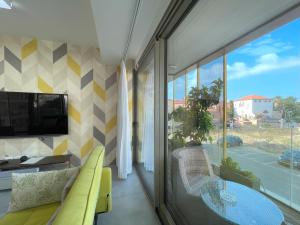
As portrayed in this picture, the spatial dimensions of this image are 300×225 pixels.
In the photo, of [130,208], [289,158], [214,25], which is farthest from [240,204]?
[130,208]

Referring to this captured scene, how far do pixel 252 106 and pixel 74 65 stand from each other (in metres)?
3.71

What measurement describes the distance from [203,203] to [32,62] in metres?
3.90

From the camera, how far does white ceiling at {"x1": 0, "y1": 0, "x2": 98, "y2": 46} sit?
2301 millimetres

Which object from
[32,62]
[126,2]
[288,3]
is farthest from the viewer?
[32,62]

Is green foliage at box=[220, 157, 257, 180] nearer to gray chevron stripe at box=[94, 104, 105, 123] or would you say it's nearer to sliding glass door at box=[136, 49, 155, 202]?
sliding glass door at box=[136, 49, 155, 202]

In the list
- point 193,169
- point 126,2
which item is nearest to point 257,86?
point 193,169

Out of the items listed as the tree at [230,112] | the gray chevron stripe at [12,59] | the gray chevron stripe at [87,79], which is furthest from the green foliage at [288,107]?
the gray chevron stripe at [12,59]

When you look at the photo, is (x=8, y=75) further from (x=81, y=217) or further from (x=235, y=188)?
(x=235, y=188)

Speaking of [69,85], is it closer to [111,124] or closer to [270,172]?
[111,124]

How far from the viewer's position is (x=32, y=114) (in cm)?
323

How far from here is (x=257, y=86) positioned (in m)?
0.79

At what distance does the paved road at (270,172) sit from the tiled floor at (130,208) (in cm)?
149

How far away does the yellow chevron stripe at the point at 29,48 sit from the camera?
3.34 meters

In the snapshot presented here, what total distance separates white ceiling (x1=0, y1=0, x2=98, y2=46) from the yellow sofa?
6.68 feet
